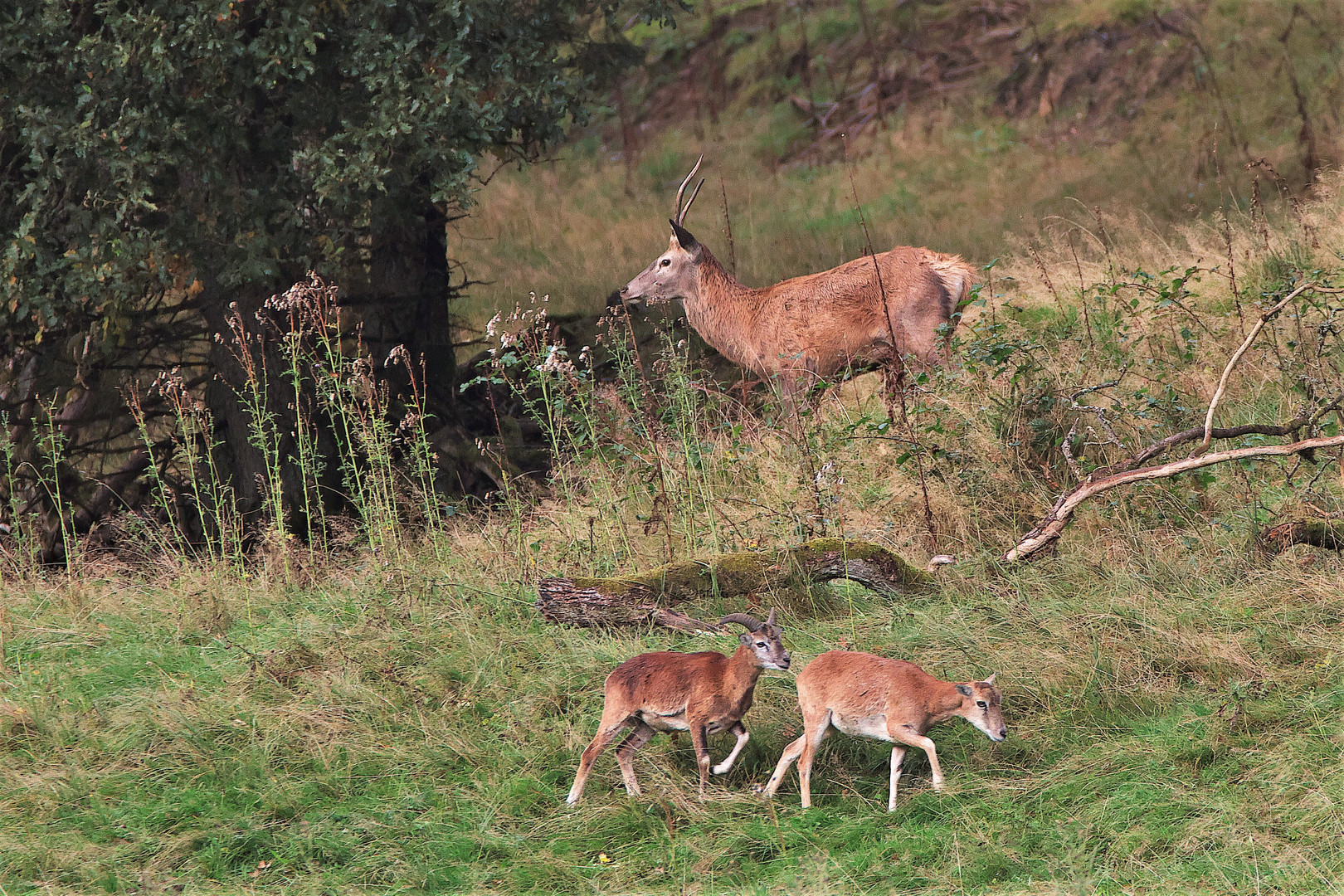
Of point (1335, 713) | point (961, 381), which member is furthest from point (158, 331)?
point (1335, 713)

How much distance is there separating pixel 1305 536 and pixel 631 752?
3.74 metres

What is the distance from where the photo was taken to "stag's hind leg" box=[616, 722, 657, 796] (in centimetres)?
488

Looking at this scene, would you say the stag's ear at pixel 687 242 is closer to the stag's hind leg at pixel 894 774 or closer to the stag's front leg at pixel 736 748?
the stag's front leg at pixel 736 748

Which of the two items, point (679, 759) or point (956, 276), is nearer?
point (679, 759)

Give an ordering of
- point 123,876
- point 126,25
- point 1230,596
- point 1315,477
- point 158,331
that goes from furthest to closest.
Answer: point 158,331
point 126,25
point 1315,477
point 1230,596
point 123,876

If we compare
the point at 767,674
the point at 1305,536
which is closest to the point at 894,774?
the point at 767,674

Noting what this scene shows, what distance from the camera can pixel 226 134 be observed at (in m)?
9.56

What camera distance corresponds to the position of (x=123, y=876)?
15.4ft

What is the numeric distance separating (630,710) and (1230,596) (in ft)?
10.2

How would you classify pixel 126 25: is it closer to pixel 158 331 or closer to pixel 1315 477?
pixel 158 331

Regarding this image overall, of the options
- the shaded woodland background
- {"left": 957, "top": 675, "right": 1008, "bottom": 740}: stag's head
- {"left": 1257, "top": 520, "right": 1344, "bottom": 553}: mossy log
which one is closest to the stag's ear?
the shaded woodland background

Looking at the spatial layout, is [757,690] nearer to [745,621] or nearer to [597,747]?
[745,621]

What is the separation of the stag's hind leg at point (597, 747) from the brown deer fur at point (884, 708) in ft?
1.96

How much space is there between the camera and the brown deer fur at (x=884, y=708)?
4.70 meters
